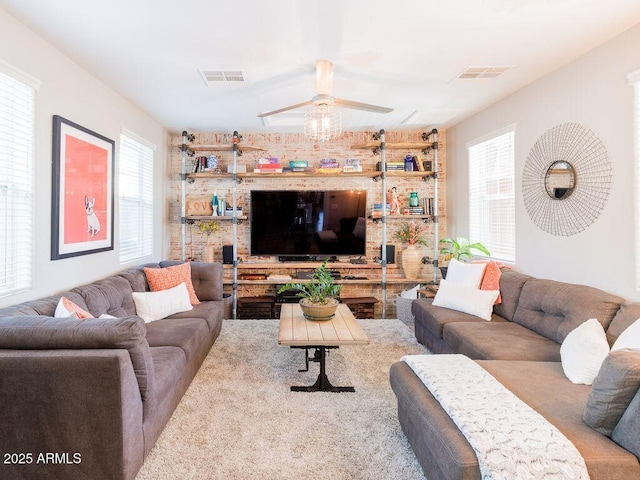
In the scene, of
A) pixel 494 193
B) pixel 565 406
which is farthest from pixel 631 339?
pixel 494 193

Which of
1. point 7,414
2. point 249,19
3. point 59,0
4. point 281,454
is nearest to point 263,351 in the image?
point 281,454

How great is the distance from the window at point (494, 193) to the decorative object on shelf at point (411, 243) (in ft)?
2.51

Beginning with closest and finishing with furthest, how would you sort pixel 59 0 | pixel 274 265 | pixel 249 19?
pixel 59 0
pixel 249 19
pixel 274 265

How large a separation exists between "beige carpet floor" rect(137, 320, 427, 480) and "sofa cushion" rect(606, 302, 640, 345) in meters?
1.46

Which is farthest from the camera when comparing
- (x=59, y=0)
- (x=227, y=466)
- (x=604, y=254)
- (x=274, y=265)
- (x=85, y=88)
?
(x=274, y=265)

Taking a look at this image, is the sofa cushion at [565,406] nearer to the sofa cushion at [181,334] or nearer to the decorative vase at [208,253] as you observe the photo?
the sofa cushion at [181,334]

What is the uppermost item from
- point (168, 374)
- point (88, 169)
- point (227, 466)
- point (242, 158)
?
point (242, 158)

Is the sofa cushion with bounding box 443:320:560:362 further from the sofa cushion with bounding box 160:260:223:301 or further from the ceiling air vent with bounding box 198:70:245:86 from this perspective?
the ceiling air vent with bounding box 198:70:245:86

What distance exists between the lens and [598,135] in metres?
2.84

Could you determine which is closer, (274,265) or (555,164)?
(555,164)

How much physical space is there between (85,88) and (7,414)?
2.76 m

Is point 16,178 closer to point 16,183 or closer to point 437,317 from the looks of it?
point 16,183

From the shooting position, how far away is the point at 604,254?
9.22 ft

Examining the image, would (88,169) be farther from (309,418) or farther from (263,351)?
(309,418)
